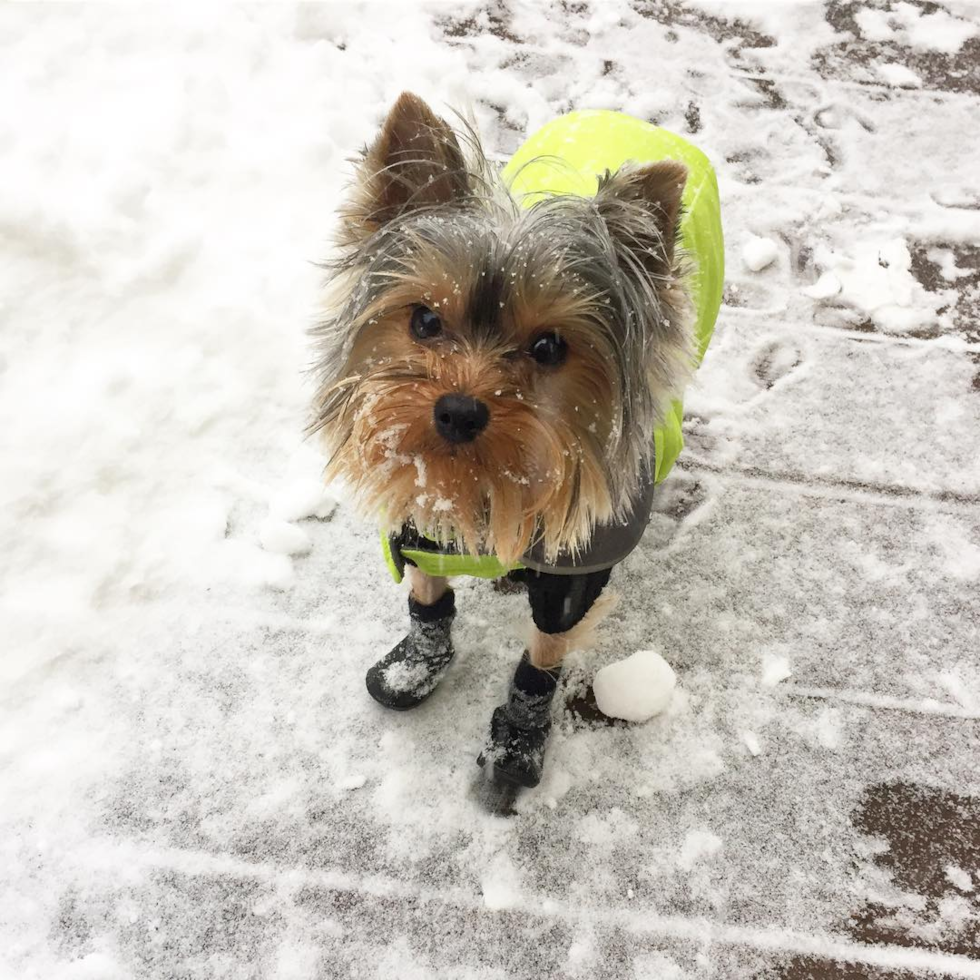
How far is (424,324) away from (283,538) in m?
1.16

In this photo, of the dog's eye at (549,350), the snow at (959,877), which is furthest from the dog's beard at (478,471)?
the snow at (959,877)

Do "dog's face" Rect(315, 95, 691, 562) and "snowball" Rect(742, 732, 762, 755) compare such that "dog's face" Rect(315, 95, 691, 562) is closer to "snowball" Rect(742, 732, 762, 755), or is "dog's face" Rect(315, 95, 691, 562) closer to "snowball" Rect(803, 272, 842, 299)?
"snowball" Rect(742, 732, 762, 755)

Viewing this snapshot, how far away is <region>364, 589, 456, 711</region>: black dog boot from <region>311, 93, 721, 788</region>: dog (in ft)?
1.61

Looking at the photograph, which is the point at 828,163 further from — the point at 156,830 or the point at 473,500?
the point at 156,830

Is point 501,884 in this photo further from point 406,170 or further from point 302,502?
point 406,170

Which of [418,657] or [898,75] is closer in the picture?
[418,657]

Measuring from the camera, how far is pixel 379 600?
2.37 metres

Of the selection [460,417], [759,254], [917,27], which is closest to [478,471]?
[460,417]

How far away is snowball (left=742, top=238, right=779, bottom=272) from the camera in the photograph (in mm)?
3121

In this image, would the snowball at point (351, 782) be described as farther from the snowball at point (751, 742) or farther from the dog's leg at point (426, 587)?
the snowball at point (751, 742)

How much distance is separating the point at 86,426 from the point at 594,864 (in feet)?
6.37

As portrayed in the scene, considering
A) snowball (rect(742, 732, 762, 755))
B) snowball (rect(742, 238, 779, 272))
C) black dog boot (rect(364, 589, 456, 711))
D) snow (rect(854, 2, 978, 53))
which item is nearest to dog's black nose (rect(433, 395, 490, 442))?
black dog boot (rect(364, 589, 456, 711))

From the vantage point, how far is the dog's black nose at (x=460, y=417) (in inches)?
50.4

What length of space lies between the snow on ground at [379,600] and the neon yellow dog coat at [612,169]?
1.84 feet
